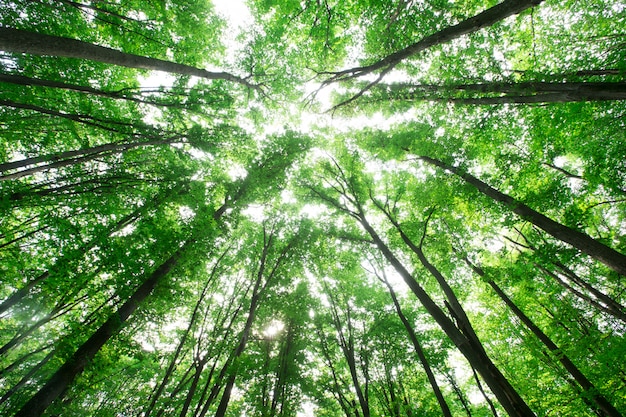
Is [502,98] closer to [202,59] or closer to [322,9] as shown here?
[322,9]

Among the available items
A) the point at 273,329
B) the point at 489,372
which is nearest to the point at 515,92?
the point at 489,372

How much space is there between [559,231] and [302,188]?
9253 mm

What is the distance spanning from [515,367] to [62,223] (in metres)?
20.3

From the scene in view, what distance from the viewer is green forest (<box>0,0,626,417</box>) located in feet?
18.7

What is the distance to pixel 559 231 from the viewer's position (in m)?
6.11

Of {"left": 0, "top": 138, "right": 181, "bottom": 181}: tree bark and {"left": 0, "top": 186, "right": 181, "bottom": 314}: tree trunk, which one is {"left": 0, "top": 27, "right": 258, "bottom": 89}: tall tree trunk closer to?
{"left": 0, "top": 138, "right": 181, "bottom": 181}: tree bark

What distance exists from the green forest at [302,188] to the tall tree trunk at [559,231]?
0.04m

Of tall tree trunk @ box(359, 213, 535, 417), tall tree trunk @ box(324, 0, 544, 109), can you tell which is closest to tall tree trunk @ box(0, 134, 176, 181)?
tall tree trunk @ box(324, 0, 544, 109)

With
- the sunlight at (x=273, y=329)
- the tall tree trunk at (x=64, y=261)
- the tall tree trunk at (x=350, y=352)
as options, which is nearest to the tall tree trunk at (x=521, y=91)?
the tall tree trunk at (x=64, y=261)

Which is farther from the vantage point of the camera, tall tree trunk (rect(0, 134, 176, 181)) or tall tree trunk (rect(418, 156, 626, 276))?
tall tree trunk (rect(0, 134, 176, 181))

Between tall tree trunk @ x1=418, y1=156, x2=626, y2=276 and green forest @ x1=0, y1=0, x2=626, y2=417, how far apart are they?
0.14 ft

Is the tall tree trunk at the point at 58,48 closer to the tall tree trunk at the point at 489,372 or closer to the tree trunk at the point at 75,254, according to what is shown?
the tree trunk at the point at 75,254

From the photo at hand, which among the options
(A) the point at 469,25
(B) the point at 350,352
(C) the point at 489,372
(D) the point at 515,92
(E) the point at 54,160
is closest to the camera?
(A) the point at 469,25

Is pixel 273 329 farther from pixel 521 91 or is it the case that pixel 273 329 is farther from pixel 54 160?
pixel 521 91
